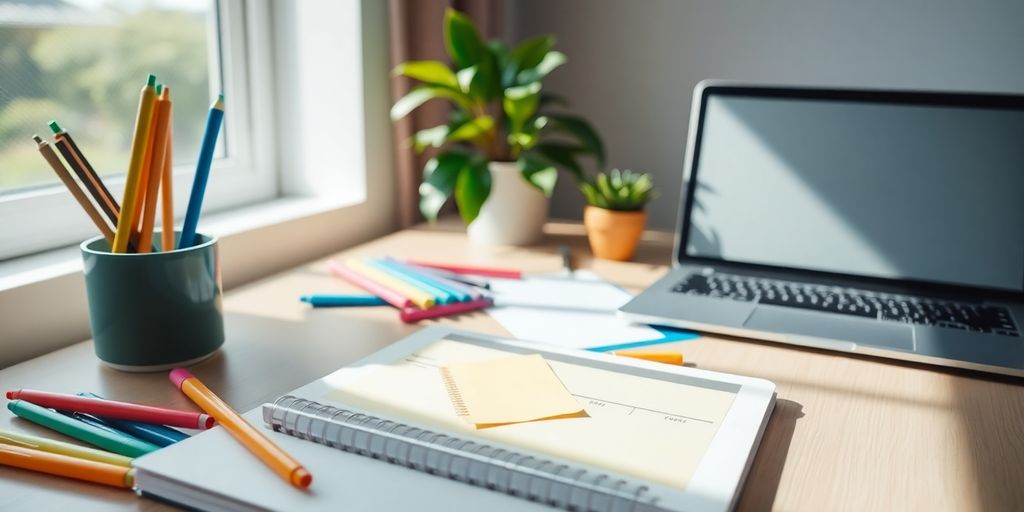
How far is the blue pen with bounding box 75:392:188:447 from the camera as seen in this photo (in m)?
0.53

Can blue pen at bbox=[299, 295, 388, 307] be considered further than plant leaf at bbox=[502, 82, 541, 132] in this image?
No

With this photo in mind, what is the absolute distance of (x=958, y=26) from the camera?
130cm

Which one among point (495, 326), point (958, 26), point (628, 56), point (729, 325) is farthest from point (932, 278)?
point (628, 56)

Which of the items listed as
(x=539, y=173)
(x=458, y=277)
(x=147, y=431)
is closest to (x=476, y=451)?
(x=147, y=431)

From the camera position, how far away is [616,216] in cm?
108

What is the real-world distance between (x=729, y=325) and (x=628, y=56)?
87 cm

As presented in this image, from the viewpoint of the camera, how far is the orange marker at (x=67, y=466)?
1.56ft

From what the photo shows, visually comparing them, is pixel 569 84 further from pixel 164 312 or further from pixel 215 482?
pixel 215 482

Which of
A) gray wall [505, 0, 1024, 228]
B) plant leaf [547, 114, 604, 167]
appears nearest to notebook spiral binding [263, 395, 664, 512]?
plant leaf [547, 114, 604, 167]

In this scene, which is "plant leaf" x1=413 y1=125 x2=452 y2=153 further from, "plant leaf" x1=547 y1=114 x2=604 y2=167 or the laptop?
the laptop

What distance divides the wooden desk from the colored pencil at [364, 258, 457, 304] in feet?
0.14

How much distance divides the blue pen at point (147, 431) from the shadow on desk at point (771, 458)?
0.37 metres

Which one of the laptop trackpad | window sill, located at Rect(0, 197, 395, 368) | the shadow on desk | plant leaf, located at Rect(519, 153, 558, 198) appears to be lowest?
the shadow on desk

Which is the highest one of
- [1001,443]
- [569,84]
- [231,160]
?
[569,84]
